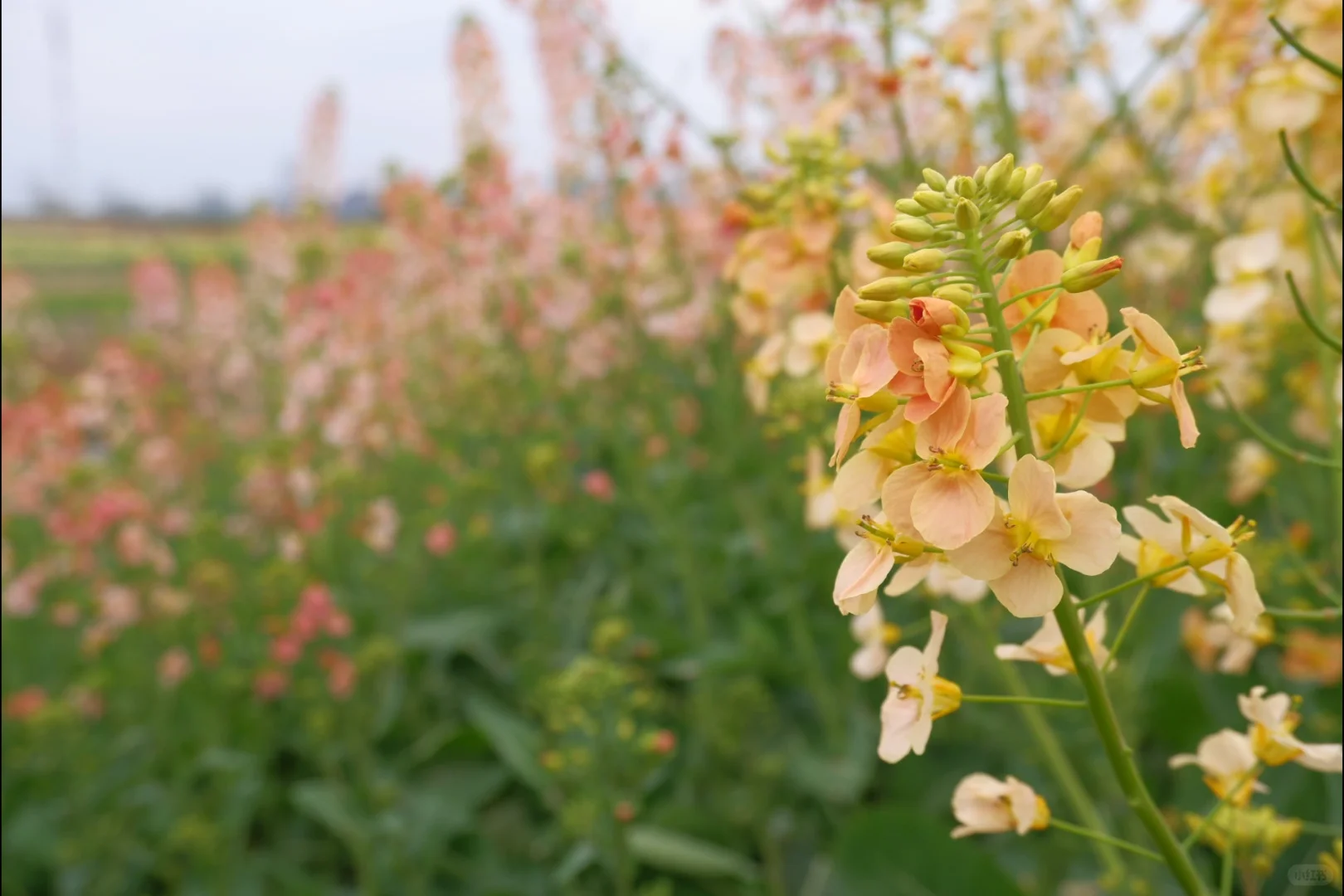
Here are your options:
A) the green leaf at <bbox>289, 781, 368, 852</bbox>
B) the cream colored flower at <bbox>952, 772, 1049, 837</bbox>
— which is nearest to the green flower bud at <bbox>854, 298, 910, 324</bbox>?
the cream colored flower at <bbox>952, 772, 1049, 837</bbox>

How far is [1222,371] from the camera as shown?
1783 millimetres

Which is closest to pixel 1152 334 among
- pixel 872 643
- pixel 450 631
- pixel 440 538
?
pixel 872 643

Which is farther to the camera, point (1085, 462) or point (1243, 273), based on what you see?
point (1243, 273)

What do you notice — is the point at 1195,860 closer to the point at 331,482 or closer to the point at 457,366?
the point at 331,482

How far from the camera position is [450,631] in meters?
3.30

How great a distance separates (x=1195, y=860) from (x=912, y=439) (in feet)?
5.35

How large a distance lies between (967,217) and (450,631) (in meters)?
2.80

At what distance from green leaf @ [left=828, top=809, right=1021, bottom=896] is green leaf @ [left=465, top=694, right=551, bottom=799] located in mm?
920

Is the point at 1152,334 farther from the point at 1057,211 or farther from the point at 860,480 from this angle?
the point at 860,480

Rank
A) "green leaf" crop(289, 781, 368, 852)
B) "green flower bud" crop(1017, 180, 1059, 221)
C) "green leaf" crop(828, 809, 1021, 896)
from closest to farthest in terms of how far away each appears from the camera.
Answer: "green flower bud" crop(1017, 180, 1059, 221), "green leaf" crop(828, 809, 1021, 896), "green leaf" crop(289, 781, 368, 852)

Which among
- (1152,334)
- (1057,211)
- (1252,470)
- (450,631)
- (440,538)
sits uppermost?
(1057,211)

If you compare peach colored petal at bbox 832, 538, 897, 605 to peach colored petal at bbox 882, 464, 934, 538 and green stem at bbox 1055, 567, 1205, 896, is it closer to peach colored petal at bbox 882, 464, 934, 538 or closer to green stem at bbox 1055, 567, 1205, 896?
peach colored petal at bbox 882, 464, 934, 538

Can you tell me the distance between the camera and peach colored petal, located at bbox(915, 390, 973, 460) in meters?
0.73

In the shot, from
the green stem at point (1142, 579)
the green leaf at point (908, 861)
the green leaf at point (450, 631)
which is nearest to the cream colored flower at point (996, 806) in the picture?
the green stem at point (1142, 579)
